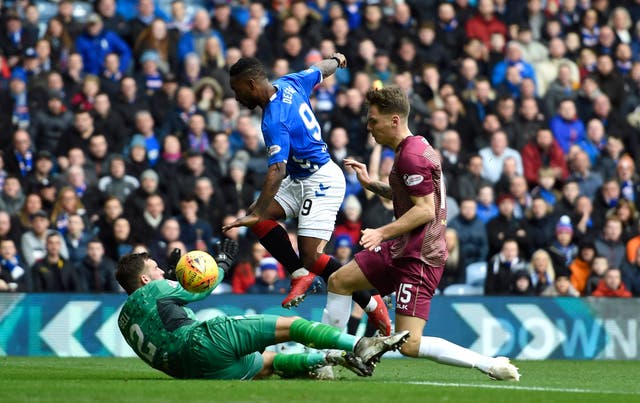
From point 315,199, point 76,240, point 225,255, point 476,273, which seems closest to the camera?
point 225,255

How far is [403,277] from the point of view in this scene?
421 inches

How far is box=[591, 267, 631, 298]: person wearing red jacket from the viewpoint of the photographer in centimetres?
1777

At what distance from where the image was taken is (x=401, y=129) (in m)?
10.7

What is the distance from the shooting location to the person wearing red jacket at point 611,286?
17.8 metres

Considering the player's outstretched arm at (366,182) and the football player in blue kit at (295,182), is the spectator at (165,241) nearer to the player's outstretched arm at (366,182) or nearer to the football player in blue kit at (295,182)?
the football player in blue kit at (295,182)

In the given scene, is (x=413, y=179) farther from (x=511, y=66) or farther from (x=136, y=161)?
(x=511, y=66)

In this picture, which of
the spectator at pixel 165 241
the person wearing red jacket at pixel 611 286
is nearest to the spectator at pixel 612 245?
the person wearing red jacket at pixel 611 286

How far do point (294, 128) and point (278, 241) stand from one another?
1.10m

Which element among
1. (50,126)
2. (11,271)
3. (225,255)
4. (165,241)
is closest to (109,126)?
(50,126)

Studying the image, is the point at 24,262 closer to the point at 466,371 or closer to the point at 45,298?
the point at 45,298

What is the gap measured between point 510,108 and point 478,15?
9.15ft

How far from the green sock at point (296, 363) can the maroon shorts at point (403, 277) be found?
77cm

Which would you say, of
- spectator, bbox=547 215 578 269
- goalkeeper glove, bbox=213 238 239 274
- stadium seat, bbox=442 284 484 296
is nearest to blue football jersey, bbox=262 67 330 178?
goalkeeper glove, bbox=213 238 239 274

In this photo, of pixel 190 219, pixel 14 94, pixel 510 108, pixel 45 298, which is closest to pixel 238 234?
pixel 190 219
